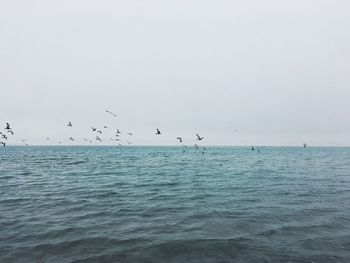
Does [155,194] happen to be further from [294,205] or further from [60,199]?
[294,205]

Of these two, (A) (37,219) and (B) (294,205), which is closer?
(A) (37,219)

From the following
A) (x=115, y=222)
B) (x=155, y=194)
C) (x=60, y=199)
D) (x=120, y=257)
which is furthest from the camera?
(x=155, y=194)

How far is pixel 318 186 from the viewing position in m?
34.0

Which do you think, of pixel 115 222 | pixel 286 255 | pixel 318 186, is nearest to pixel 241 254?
pixel 286 255

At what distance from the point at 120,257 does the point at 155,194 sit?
14661mm

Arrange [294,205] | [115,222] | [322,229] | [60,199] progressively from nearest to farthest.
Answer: [322,229] → [115,222] → [294,205] → [60,199]

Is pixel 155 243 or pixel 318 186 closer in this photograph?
pixel 155 243

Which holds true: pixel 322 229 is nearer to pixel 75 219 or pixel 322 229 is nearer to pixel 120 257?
pixel 120 257

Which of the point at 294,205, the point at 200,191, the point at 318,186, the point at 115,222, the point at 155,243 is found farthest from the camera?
the point at 318,186

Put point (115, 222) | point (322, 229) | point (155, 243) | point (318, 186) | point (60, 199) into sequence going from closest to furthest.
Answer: point (155, 243) → point (322, 229) → point (115, 222) → point (60, 199) → point (318, 186)

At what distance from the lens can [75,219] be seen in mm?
18500

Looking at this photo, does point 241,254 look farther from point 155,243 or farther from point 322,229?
point 322,229

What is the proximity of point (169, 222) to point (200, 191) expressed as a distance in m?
Answer: 11.7

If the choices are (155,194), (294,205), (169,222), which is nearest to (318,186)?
(294,205)
